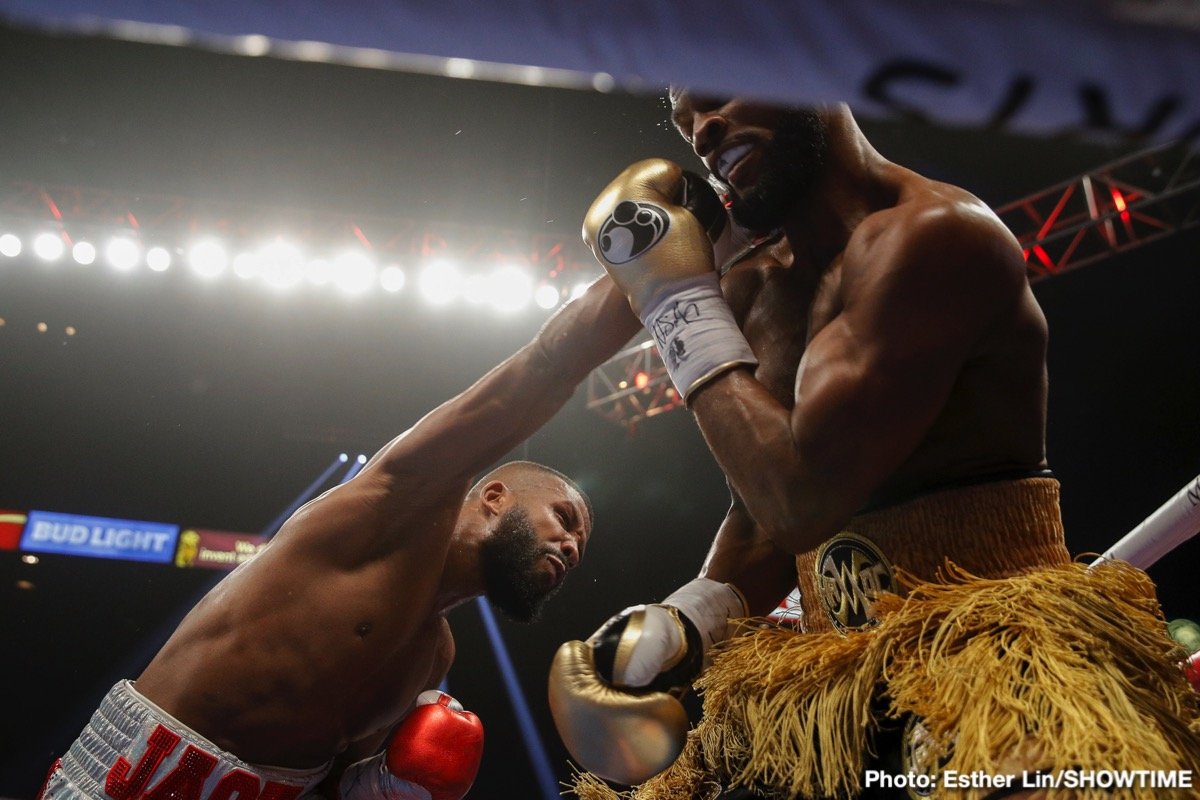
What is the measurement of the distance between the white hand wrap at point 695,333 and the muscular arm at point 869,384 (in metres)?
0.03

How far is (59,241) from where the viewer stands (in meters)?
6.06

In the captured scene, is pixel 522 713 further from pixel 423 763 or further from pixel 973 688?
pixel 973 688

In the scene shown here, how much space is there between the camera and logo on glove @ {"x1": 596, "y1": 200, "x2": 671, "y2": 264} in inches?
57.2

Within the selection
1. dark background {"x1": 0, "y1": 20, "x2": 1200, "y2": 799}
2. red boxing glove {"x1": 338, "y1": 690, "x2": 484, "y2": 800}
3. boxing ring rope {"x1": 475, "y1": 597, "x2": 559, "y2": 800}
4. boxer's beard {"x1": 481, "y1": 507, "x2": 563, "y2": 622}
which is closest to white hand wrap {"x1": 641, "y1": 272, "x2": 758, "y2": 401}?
boxer's beard {"x1": 481, "y1": 507, "x2": 563, "y2": 622}

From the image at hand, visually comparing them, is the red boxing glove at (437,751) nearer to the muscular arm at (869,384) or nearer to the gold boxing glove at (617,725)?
the gold boxing glove at (617,725)

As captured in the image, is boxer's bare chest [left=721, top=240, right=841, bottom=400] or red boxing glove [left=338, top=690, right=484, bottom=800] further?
red boxing glove [left=338, top=690, right=484, bottom=800]

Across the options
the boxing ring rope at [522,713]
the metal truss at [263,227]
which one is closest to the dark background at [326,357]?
the boxing ring rope at [522,713]

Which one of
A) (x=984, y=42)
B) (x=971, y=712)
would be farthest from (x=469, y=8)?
(x=971, y=712)

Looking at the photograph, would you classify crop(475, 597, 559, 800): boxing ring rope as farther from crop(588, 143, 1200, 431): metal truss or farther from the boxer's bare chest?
the boxer's bare chest

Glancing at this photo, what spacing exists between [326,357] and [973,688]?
7372 mm

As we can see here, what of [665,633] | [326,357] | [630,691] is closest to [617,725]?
[630,691]

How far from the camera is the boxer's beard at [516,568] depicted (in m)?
2.63

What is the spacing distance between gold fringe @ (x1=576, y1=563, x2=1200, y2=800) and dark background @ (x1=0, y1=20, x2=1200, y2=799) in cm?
436

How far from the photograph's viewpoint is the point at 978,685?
1.06 meters
